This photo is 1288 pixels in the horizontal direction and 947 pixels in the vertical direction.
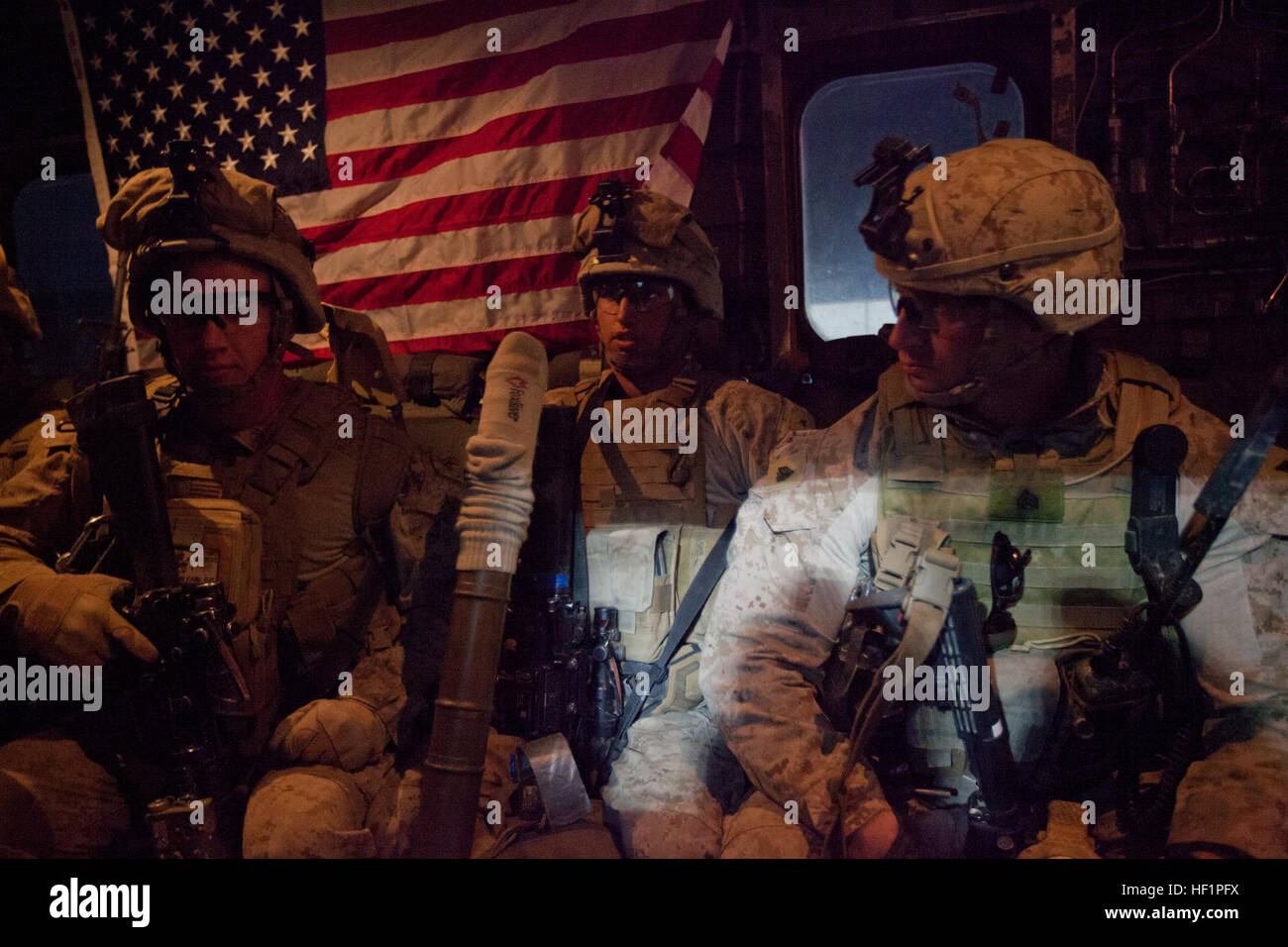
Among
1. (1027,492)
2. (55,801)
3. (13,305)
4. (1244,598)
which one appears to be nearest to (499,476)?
(1027,492)

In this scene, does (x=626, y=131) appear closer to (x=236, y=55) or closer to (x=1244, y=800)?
(x=236, y=55)

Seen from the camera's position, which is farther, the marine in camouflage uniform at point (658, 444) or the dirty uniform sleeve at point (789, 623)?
the marine in camouflage uniform at point (658, 444)

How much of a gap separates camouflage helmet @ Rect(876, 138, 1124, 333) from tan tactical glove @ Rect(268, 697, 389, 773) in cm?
195

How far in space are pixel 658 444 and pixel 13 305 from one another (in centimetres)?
245

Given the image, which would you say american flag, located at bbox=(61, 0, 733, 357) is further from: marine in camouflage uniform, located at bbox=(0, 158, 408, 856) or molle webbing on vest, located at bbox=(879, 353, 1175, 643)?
molle webbing on vest, located at bbox=(879, 353, 1175, 643)

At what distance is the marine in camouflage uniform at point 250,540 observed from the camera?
2.35 meters

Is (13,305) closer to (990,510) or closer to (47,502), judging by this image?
(47,502)

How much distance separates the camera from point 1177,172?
3.17m

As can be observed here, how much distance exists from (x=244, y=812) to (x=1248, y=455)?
269 centimetres

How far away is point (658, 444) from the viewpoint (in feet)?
9.67

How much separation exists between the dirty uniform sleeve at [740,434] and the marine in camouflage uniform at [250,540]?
41.6 inches

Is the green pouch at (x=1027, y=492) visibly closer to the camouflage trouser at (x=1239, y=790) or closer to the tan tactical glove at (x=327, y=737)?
the camouflage trouser at (x=1239, y=790)

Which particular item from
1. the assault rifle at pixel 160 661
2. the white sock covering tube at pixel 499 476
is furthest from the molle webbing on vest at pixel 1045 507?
the assault rifle at pixel 160 661
